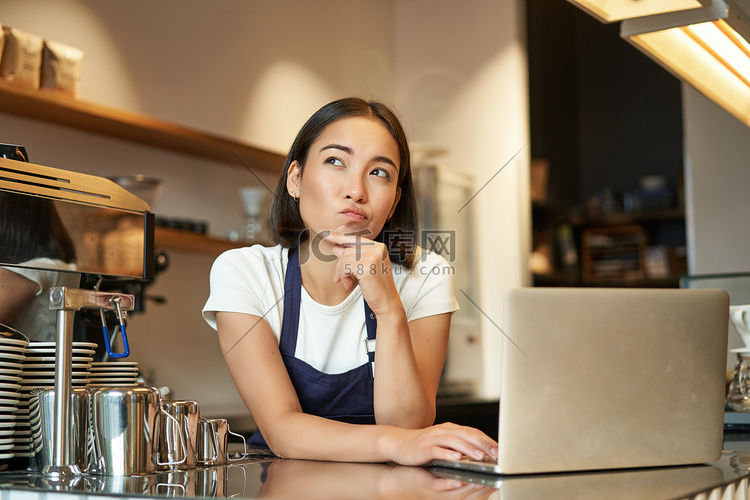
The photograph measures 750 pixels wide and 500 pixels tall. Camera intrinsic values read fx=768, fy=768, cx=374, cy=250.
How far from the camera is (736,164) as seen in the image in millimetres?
3393

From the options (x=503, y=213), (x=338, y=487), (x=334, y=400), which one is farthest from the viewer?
(x=503, y=213)

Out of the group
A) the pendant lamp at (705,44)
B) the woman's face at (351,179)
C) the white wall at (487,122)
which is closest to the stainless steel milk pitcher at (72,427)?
the woman's face at (351,179)

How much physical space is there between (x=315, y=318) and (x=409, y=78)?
10.2 ft

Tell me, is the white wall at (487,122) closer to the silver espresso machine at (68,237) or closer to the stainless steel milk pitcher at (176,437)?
the silver espresso machine at (68,237)

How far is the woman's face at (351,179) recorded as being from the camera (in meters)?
1.43

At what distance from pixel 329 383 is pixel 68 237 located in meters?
0.56

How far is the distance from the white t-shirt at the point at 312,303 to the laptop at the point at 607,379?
553mm

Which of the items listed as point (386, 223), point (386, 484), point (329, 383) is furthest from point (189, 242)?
point (386, 484)

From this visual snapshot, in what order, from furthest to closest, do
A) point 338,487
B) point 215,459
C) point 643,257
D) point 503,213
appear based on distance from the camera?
point 643,257 → point 503,213 → point 215,459 → point 338,487

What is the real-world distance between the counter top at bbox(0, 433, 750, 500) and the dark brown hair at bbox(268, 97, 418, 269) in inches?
26.2

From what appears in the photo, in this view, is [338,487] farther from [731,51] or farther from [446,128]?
[446,128]

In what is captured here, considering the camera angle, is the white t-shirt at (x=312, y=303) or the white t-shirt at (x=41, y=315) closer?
the white t-shirt at (x=41, y=315)

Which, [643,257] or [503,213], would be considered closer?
[503,213]

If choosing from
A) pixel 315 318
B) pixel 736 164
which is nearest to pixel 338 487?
pixel 315 318
